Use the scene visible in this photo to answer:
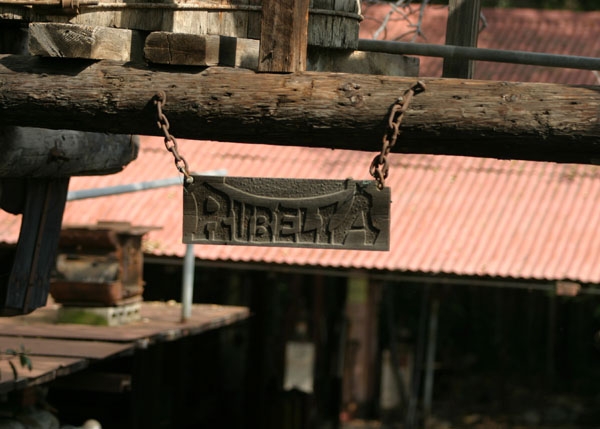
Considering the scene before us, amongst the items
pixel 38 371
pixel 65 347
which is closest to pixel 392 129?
pixel 38 371

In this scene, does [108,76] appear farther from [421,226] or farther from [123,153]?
[421,226]

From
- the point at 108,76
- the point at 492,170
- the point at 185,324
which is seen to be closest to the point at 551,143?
the point at 108,76

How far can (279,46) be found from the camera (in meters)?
3.86

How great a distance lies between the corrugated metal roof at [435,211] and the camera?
31.9 ft

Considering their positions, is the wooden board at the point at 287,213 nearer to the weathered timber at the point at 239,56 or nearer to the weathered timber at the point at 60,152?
the weathered timber at the point at 239,56

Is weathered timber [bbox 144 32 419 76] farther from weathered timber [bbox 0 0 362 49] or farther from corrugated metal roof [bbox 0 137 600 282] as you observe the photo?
corrugated metal roof [bbox 0 137 600 282]

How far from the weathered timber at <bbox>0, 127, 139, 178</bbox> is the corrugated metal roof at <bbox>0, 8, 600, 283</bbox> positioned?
4.07m

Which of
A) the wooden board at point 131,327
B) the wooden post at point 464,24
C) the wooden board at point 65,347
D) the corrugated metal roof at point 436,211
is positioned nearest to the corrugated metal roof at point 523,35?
the corrugated metal roof at point 436,211

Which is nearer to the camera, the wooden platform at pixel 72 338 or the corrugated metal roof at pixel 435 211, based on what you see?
the wooden platform at pixel 72 338

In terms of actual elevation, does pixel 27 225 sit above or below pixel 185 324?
above

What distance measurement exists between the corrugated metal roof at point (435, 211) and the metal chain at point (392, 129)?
5861mm

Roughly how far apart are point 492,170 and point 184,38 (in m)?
8.05

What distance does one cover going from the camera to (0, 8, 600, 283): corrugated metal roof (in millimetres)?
9711

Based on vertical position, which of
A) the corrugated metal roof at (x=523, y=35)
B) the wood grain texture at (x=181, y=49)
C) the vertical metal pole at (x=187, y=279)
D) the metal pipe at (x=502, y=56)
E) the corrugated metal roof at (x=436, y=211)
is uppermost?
the corrugated metal roof at (x=523, y=35)
